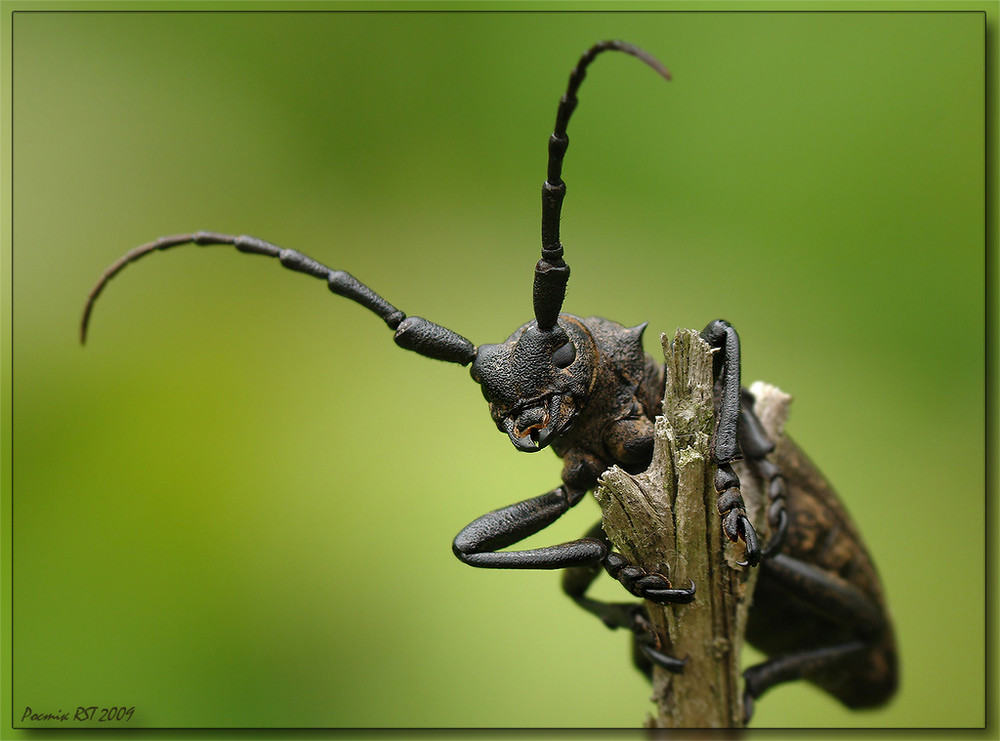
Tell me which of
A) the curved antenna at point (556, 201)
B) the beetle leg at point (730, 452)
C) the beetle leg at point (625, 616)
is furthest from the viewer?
the beetle leg at point (625, 616)

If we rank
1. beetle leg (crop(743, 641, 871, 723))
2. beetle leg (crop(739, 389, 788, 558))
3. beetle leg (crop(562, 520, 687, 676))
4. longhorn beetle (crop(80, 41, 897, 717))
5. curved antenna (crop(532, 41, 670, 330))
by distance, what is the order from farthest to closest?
1. beetle leg (crop(743, 641, 871, 723))
2. beetle leg (crop(739, 389, 788, 558))
3. beetle leg (crop(562, 520, 687, 676))
4. longhorn beetle (crop(80, 41, 897, 717))
5. curved antenna (crop(532, 41, 670, 330))

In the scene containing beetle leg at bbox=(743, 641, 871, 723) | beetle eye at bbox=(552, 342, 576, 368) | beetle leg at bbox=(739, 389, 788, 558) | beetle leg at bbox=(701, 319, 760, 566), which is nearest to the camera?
beetle leg at bbox=(701, 319, 760, 566)

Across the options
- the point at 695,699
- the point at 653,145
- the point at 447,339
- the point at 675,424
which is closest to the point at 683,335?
the point at 675,424

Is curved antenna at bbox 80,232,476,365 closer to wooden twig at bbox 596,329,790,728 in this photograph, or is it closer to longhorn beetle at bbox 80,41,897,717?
longhorn beetle at bbox 80,41,897,717

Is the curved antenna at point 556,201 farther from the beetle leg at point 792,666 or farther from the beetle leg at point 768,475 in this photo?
the beetle leg at point 792,666

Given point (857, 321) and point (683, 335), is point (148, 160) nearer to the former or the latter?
point (683, 335)

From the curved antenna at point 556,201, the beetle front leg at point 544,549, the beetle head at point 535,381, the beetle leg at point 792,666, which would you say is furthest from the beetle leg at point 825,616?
the curved antenna at point 556,201

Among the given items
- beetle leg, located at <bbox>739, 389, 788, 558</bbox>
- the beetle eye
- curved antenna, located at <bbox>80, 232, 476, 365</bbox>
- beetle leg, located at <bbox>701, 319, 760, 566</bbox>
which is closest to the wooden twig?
beetle leg, located at <bbox>701, 319, 760, 566</bbox>
